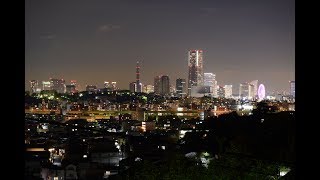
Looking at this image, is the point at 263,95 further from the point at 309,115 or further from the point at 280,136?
the point at 309,115

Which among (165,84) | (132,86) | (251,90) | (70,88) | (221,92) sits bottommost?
(221,92)

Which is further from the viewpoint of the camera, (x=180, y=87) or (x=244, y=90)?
(x=244, y=90)

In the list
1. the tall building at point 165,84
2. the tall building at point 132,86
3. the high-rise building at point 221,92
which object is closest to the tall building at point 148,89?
the tall building at point 132,86

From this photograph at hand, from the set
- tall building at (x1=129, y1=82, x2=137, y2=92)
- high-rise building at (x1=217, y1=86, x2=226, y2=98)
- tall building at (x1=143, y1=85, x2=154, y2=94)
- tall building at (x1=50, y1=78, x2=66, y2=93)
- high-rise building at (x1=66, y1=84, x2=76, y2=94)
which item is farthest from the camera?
high-rise building at (x1=217, y1=86, x2=226, y2=98)

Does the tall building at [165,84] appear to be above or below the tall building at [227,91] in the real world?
above

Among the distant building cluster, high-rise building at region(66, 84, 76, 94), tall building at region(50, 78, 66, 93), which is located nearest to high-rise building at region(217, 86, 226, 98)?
the distant building cluster

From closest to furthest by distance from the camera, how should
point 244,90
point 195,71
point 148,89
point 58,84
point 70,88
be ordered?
point 195,71 < point 70,88 < point 148,89 < point 58,84 < point 244,90

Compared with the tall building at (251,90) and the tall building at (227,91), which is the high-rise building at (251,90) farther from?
the tall building at (227,91)

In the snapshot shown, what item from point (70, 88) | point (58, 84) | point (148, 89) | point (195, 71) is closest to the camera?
point (195, 71)

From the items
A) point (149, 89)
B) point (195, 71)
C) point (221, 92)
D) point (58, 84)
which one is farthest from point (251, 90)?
point (58, 84)

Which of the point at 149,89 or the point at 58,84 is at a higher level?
the point at 58,84

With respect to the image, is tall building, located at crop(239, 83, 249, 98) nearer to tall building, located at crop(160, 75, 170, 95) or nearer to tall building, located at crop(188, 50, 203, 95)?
tall building, located at crop(188, 50, 203, 95)

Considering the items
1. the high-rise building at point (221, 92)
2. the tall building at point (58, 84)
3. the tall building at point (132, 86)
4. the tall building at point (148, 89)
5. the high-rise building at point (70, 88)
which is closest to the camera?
the tall building at point (58, 84)

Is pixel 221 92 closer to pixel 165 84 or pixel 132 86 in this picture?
pixel 165 84
